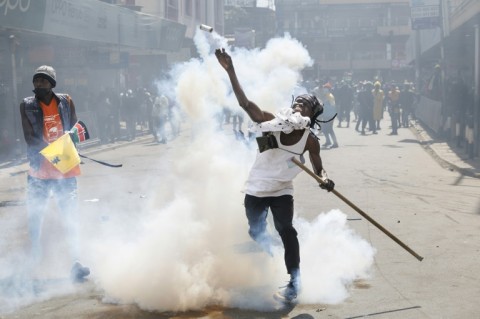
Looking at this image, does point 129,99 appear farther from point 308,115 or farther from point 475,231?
point 308,115

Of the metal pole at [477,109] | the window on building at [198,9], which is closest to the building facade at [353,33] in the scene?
the window on building at [198,9]

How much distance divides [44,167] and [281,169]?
1.97m

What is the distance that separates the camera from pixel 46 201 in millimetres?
6113

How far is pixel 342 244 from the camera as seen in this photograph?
20.6ft

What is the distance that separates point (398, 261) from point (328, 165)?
891 centimetres

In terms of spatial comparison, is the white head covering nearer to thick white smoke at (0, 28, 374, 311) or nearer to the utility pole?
thick white smoke at (0, 28, 374, 311)

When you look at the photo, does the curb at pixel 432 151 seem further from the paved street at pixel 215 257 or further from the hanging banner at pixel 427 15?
the hanging banner at pixel 427 15

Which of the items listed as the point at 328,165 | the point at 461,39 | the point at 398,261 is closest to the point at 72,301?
the point at 398,261

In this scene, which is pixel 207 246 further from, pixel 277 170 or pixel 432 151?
pixel 432 151

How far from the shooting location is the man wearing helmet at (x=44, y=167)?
6016 millimetres

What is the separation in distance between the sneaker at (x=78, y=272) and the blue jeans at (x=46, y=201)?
0.11 metres

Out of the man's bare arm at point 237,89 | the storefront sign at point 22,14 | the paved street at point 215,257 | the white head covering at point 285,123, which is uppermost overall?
the storefront sign at point 22,14

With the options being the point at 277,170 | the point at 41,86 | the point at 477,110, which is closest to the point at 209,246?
the point at 277,170

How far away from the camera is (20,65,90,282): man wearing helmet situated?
19.7 feet
